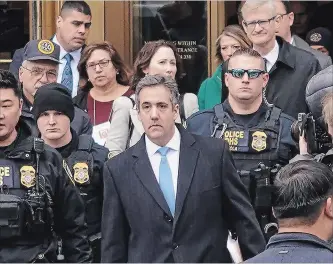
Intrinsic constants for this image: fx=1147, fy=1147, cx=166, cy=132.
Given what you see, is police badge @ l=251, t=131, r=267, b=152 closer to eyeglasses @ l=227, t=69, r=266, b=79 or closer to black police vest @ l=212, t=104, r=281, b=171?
black police vest @ l=212, t=104, r=281, b=171

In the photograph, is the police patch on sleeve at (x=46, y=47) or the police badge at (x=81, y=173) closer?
the police badge at (x=81, y=173)

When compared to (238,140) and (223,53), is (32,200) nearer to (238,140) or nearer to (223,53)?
(238,140)

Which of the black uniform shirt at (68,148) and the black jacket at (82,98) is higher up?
the black jacket at (82,98)

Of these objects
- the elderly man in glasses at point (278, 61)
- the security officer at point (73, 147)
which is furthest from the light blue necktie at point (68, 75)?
the elderly man in glasses at point (278, 61)

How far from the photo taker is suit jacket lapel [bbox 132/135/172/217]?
6.23 m

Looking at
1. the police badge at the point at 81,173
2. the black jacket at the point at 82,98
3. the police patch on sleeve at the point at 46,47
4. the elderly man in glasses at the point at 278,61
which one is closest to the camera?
the police badge at the point at 81,173

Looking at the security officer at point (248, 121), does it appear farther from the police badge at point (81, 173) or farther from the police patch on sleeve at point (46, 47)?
the police patch on sleeve at point (46, 47)

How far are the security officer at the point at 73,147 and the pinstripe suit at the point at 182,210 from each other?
0.58 metres

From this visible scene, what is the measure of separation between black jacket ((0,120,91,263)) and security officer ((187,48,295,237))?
100cm

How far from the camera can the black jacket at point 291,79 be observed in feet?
24.9

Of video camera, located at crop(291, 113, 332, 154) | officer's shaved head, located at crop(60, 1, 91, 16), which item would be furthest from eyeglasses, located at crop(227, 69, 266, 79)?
officer's shaved head, located at crop(60, 1, 91, 16)

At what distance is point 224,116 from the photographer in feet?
23.2

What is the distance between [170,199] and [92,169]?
0.82 m


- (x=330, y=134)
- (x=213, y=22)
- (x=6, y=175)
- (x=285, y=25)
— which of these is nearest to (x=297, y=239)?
(x=330, y=134)
